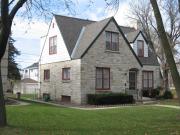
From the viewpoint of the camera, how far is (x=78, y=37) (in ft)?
112

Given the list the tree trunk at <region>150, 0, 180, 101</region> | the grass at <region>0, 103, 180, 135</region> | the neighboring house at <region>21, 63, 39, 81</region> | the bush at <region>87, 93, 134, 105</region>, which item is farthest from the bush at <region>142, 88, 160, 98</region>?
the neighboring house at <region>21, 63, 39, 81</region>

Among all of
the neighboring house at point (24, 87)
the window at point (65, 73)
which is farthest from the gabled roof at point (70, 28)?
the neighboring house at point (24, 87)

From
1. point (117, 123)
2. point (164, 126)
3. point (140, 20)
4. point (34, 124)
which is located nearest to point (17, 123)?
point (34, 124)

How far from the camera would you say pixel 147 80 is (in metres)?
38.9


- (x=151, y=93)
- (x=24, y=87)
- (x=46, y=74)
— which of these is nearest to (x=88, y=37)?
(x=46, y=74)

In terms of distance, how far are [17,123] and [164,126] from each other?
6005mm

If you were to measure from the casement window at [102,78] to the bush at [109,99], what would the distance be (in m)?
1.87

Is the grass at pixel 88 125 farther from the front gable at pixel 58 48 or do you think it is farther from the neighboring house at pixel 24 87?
the neighboring house at pixel 24 87

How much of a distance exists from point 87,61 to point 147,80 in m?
A: 9.87

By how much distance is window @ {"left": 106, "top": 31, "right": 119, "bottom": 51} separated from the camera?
32.9 meters

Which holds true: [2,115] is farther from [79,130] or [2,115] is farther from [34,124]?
[79,130]

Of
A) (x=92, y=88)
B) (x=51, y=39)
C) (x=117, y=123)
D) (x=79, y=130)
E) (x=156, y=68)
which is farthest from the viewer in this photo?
(x=156, y=68)

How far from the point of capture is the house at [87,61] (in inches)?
1237

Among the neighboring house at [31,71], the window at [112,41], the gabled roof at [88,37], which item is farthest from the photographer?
the neighboring house at [31,71]
